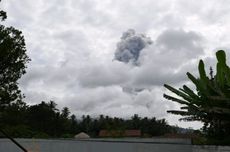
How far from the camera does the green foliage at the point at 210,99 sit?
11.3 metres

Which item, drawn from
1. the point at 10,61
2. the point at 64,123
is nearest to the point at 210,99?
the point at 10,61

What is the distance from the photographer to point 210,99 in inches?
448

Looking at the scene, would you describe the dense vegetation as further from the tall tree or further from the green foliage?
the green foliage

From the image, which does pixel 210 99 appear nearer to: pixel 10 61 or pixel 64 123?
pixel 10 61

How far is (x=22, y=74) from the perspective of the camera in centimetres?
2588

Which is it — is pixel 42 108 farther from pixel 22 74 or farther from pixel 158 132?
pixel 22 74

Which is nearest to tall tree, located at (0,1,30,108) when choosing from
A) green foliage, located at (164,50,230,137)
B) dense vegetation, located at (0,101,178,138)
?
green foliage, located at (164,50,230,137)

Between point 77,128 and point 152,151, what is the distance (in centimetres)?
7976

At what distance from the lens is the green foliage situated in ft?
37.2

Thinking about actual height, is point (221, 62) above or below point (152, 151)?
above

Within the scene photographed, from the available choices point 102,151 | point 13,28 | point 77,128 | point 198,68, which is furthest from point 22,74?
point 77,128

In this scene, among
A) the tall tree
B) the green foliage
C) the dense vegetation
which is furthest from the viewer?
the dense vegetation

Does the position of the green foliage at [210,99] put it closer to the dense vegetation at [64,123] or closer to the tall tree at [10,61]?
the tall tree at [10,61]

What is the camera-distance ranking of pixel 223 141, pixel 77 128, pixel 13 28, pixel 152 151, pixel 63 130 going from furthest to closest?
pixel 77 128 < pixel 63 130 < pixel 13 28 < pixel 152 151 < pixel 223 141
